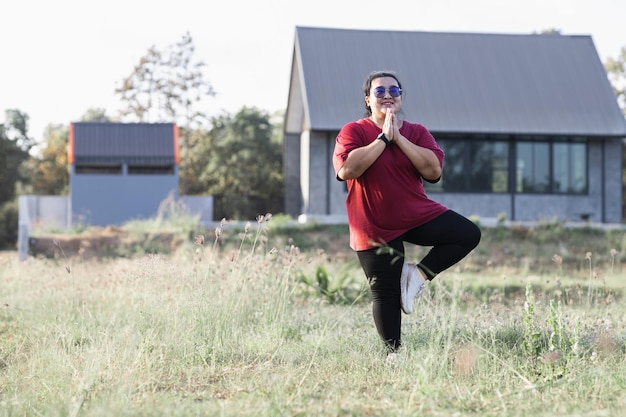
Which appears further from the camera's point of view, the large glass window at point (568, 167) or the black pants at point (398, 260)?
the large glass window at point (568, 167)

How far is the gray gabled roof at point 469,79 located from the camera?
2120cm

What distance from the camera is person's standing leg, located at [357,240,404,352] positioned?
4.95 m

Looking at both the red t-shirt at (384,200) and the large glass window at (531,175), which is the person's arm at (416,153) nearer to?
the red t-shirt at (384,200)

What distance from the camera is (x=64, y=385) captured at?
4441mm

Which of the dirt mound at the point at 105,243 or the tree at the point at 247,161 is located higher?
the tree at the point at 247,161

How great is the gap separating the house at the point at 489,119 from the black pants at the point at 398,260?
15304 mm

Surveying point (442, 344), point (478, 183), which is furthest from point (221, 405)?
point (478, 183)

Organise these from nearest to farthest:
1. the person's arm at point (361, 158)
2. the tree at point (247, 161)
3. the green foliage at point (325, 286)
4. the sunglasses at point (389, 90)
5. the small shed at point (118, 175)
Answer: the person's arm at point (361, 158) → the sunglasses at point (389, 90) → the green foliage at point (325, 286) → the small shed at point (118, 175) → the tree at point (247, 161)

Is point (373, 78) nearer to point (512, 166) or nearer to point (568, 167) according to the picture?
point (512, 166)

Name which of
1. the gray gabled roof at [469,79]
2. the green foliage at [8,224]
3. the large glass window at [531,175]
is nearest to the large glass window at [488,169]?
the large glass window at [531,175]

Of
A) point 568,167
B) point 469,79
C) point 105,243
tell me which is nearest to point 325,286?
point 105,243

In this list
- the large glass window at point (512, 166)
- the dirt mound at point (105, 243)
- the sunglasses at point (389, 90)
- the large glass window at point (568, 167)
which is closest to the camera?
the sunglasses at point (389, 90)

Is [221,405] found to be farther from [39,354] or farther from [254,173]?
[254,173]

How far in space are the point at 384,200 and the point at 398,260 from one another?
0.37 m
